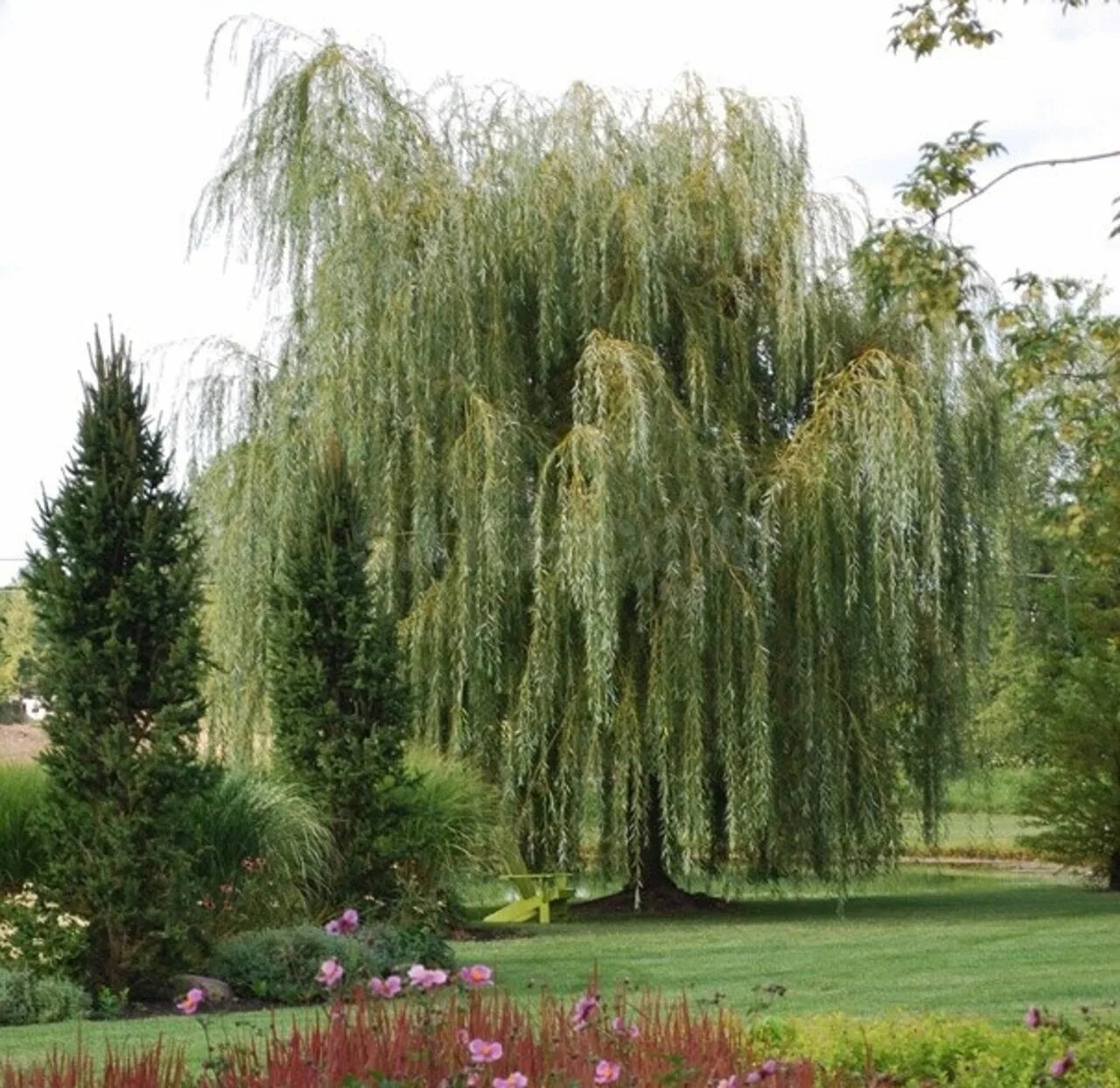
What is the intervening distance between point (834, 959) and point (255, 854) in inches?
160

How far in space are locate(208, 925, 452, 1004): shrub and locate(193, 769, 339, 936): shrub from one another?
865mm

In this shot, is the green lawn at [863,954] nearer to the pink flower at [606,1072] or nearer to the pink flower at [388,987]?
the pink flower at [388,987]

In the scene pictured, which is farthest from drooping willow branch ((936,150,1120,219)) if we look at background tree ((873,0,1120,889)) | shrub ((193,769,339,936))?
shrub ((193,769,339,936))

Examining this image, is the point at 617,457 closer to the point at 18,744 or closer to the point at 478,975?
the point at 18,744

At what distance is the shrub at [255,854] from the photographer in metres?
13.6

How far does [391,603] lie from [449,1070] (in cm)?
1224

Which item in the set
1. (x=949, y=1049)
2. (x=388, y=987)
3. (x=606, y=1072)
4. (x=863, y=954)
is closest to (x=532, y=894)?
(x=863, y=954)

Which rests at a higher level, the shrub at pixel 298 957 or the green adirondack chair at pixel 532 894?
the green adirondack chair at pixel 532 894

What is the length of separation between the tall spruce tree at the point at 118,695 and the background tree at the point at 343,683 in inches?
125

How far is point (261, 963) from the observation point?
1202 centimetres

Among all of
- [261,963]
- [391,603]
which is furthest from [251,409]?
[261,963]

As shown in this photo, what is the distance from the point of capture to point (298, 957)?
39.3ft

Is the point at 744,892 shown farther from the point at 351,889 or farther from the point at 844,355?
the point at 351,889

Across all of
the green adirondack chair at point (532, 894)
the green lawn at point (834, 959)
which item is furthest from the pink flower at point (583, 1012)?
the green adirondack chair at point (532, 894)
